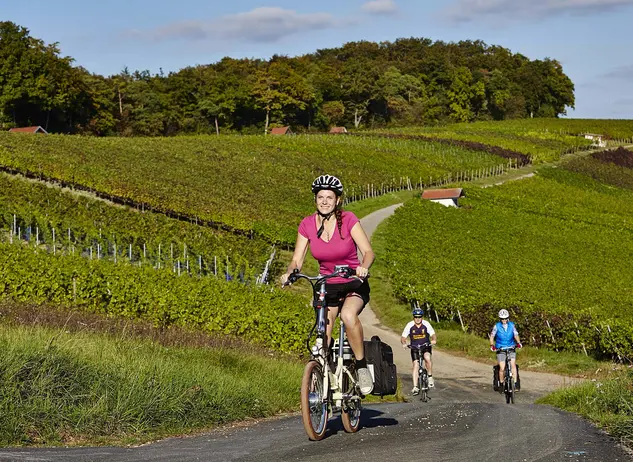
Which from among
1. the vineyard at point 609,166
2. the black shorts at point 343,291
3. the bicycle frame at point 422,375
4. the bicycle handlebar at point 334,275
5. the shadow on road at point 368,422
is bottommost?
the bicycle frame at point 422,375

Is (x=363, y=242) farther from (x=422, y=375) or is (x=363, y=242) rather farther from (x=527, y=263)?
(x=527, y=263)

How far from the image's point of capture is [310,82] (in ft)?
514

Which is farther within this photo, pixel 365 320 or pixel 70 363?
pixel 365 320

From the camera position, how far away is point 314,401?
384 inches

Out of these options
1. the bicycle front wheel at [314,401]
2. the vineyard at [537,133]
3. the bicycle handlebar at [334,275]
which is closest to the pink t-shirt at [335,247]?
the bicycle handlebar at [334,275]

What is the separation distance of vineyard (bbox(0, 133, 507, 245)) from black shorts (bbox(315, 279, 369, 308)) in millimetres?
47075

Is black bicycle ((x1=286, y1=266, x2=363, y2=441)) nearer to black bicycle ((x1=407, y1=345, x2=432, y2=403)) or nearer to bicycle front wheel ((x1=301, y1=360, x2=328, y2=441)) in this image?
bicycle front wheel ((x1=301, y1=360, x2=328, y2=441))

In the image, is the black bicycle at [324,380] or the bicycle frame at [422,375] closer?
the black bicycle at [324,380]

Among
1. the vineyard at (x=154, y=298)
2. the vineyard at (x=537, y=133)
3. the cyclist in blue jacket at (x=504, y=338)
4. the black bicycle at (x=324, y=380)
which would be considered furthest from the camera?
the vineyard at (x=537, y=133)

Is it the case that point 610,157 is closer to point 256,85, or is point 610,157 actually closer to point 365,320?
point 256,85

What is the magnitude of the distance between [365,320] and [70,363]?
3194 cm

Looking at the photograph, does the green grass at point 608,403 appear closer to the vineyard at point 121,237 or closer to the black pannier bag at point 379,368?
the black pannier bag at point 379,368

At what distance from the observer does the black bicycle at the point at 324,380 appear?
31.6ft

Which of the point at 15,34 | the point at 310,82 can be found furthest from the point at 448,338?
the point at 310,82
